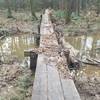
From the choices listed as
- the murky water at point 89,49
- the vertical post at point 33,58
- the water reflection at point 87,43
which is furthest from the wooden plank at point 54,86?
the water reflection at point 87,43

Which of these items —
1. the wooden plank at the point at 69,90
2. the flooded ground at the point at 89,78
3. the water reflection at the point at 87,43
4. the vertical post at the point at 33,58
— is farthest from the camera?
the water reflection at the point at 87,43

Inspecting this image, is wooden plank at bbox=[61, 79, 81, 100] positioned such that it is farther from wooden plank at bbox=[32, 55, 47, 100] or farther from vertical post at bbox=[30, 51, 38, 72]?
vertical post at bbox=[30, 51, 38, 72]

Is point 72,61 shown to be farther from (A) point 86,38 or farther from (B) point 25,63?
(A) point 86,38

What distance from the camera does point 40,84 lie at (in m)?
5.52

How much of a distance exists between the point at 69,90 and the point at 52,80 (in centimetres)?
70

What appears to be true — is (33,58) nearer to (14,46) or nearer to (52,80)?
(52,80)

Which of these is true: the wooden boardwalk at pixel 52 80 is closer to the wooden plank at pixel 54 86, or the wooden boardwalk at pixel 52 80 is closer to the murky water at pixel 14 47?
the wooden plank at pixel 54 86

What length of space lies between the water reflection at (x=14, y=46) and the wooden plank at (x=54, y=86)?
18.9ft

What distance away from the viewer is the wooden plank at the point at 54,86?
4.92m

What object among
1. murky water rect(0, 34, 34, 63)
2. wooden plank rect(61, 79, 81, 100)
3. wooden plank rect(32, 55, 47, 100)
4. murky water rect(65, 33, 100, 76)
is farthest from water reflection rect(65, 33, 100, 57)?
wooden plank rect(61, 79, 81, 100)

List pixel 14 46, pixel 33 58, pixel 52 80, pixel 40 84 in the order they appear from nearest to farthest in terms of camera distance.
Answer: pixel 40 84 → pixel 52 80 → pixel 33 58 → pixel 14 46

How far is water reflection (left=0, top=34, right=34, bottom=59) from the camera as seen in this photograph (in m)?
12.7

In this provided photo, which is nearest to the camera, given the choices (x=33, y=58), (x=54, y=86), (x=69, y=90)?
(x=69, y=90)

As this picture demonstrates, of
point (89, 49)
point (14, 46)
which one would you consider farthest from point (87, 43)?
point (14, 46)
